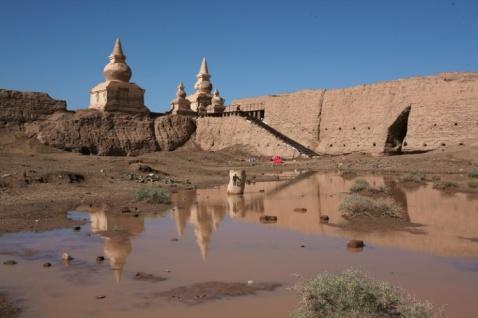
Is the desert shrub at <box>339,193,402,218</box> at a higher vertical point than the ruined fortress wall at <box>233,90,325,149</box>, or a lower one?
lower

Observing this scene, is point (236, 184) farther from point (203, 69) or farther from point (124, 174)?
point (203, 69)

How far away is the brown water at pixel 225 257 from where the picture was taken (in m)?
5.48

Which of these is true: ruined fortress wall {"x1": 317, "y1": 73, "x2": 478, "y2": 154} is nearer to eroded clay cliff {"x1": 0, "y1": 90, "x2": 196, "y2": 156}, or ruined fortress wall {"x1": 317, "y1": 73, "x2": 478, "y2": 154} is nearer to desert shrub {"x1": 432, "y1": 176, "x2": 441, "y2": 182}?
desert shrub {"x1": 432, "y1": 176, "x2": 441, "y2": 182}

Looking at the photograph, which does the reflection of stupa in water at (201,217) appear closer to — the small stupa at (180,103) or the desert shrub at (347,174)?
the desert shrub at (347,174)

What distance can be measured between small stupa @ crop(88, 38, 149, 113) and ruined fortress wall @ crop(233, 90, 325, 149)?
1096 centimetres

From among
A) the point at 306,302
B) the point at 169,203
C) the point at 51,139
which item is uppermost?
the point at 51,139

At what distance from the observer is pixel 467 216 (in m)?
12.0

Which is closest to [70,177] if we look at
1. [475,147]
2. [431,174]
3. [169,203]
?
[169,203]

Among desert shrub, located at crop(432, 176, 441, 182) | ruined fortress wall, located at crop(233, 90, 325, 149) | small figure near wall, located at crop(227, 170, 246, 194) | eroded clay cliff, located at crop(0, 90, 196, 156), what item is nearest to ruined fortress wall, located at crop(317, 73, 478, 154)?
ruined fortress wall, located at crop(233, 90, 325, 149)

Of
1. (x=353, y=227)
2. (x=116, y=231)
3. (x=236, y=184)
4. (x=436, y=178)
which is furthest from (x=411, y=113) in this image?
(x=116, y=231)

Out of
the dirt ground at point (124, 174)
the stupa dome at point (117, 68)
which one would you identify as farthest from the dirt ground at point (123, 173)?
the stupa dome at point (117, 68)

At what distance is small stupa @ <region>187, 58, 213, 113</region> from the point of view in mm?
51812

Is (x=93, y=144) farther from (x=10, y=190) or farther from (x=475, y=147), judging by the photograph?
(x=475, y=147)

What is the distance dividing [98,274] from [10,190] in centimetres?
941
